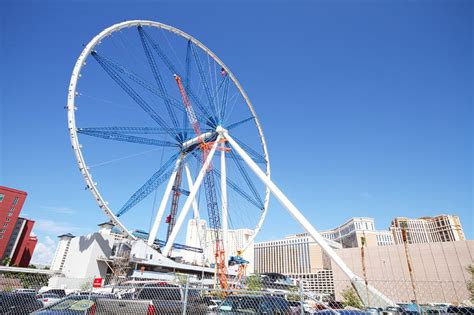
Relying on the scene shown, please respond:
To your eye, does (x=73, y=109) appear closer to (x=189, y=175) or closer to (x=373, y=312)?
(x=189, y=175)

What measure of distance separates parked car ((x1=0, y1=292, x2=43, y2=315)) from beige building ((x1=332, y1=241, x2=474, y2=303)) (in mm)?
67394

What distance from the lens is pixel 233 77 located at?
4278 cm

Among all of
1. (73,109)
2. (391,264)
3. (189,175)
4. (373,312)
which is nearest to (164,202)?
(189,175)

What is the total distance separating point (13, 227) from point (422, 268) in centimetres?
11996

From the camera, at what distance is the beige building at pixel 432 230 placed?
148 meters

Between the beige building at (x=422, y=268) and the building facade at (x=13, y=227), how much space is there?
9622 cm

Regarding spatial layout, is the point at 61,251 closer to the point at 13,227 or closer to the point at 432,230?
the point at 13,227

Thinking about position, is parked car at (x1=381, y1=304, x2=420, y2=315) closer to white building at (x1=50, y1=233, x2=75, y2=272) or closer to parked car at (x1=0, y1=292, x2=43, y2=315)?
parked car at (x1=0, y1=292, x2=43, y2=315)

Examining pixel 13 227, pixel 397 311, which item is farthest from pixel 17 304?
pixel 13 227

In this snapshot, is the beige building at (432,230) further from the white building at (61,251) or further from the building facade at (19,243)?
the building facade at (19,243)

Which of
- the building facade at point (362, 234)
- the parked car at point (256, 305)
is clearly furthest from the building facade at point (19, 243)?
the building facade at point (362, 234)

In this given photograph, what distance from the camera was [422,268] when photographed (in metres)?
73.3

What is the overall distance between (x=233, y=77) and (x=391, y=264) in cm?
6979

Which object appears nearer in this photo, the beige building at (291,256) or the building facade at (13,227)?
the building facade at (13,227)
